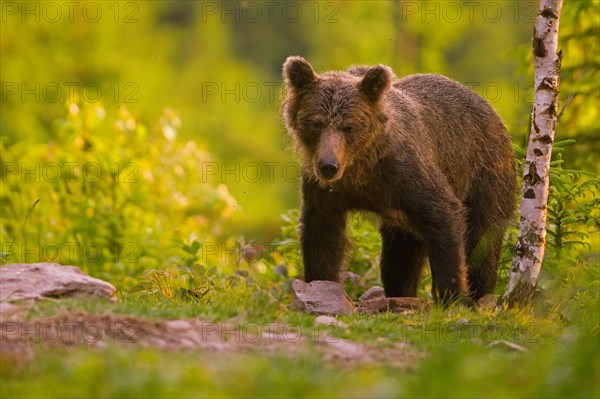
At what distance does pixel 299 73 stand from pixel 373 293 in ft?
7.92

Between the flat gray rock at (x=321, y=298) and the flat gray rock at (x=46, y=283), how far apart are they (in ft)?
4.45

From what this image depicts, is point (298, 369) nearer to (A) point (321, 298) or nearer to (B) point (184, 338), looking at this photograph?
(B) point (184, 338)

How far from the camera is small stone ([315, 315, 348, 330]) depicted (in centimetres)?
644

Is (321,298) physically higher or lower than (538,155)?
lower

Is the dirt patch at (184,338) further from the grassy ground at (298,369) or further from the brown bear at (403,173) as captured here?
the brown bear at (403,173)

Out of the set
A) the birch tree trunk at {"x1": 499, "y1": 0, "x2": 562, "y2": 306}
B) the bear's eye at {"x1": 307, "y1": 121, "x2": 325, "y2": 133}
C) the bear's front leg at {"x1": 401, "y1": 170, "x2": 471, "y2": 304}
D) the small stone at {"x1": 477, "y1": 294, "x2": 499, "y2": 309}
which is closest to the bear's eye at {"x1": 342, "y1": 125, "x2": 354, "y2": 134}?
the bear's eye at {"x1": 307, "y1": 121, "x2": 325, "y2": 133}

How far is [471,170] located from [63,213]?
4658mm

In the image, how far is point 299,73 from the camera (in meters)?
7.64

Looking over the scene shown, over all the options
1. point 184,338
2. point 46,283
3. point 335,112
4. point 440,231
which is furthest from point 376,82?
point 184,338

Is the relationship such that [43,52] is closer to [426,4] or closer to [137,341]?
[426,4]

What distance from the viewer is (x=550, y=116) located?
7.25 m

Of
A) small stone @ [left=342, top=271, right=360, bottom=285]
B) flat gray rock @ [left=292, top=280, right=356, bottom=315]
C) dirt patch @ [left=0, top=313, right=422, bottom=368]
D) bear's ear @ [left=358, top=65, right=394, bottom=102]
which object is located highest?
bear's ear @ [left=358, top=65, right=394, bottom=102]

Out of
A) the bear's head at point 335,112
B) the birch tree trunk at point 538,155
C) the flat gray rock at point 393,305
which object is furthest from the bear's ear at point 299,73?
the flat gray rock at point 393,305

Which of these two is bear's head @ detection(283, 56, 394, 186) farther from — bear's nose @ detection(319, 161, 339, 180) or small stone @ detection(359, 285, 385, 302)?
small stone @ detection(359, 285, 385, 302)
